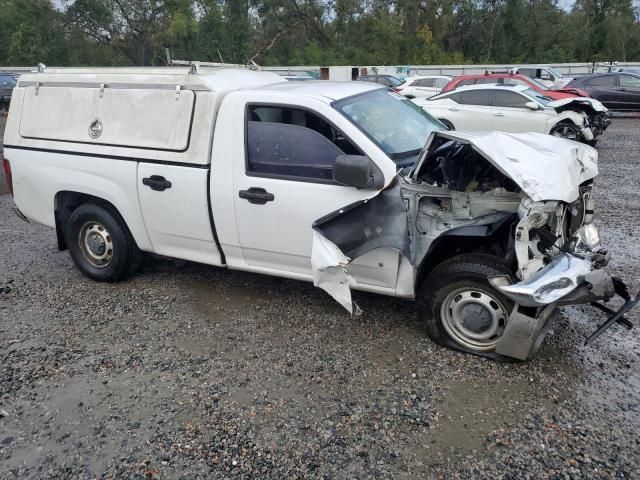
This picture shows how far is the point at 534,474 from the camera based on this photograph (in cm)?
294

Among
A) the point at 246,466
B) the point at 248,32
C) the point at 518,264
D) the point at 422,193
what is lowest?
the point at 246,466

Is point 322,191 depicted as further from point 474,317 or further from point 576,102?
point 576,102

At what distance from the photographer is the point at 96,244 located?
5.48 m

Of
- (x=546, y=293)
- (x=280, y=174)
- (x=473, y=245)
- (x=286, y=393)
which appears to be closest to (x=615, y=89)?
(x=473, y=245)

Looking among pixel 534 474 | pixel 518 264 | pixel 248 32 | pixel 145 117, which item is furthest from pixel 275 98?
pixel 248 32

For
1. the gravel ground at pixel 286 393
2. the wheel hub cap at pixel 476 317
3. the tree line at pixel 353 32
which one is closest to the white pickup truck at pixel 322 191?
the wheel hub cap at pixel 476 317

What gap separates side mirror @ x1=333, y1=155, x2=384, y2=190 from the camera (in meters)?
3.82

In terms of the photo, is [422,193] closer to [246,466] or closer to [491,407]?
[491,407]

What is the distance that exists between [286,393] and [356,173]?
151cm

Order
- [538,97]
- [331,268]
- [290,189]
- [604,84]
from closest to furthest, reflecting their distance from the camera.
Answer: [331,268]
[290,189]
[538,97]
[604,84]

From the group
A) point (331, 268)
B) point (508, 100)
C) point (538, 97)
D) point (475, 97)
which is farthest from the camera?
point (538, 97)

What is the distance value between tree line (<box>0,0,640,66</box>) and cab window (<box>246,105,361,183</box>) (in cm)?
3934

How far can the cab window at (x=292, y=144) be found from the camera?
4.22m

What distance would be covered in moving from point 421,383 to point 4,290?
4.10 meters
